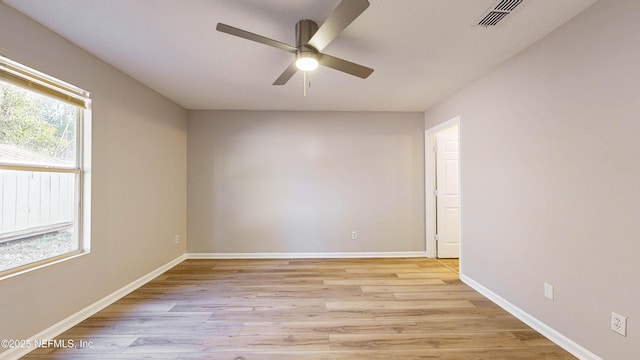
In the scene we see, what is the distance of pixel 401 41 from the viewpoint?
7.29ft

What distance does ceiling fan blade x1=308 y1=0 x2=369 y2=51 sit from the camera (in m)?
1.36

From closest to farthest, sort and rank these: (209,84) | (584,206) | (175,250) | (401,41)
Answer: (584,206), (401,41), (209,84), (175,250)

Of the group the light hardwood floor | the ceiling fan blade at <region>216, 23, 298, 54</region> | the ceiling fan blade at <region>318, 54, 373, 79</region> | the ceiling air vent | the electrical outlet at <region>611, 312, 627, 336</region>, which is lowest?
the light hardwood floor

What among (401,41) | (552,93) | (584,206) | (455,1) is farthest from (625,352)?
(401,41)

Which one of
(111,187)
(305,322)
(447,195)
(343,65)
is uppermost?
(343,65)

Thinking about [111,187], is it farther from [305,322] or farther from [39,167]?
[305,322]

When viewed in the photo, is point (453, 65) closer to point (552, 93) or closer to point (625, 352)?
point (552, 93)

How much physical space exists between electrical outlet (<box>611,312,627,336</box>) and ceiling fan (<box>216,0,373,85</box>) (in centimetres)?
228

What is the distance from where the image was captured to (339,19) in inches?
59.2

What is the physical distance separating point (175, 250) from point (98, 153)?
198 centimetres

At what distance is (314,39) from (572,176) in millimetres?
2087

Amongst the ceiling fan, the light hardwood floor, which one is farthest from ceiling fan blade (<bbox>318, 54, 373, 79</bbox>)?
the light hardwood floor

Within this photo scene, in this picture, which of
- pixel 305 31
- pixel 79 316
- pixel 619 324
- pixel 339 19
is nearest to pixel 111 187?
pixel 79 316

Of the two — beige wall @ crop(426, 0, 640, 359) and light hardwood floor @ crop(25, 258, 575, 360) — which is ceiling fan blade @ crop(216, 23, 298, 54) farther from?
light hardwood floor @ crop(25, 258, 575, 360)
